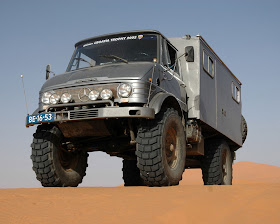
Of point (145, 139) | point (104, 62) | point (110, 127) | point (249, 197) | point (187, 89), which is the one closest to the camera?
point (249, 197)

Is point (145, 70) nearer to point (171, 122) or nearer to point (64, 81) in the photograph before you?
point (171, 122)

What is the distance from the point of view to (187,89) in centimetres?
923

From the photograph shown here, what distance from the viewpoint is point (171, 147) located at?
7.37 metres

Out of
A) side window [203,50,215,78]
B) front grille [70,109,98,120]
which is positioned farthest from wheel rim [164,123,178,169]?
side window [203,50,215,78]

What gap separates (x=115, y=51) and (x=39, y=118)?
2.14 meters

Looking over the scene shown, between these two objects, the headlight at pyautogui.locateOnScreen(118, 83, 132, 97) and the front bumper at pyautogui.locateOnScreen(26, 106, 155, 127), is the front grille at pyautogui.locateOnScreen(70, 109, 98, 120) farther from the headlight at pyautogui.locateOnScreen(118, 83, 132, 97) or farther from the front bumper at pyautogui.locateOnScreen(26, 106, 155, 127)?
the headlight at pyautogui.locateOnScreen(118, 83, 132, 97)

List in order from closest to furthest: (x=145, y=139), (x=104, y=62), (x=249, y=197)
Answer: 1. (x=249, y=197)
2. (x=145, y=139)
3. (x=104, y=62)

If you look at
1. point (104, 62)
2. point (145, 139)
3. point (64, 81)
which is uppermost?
point (104, 62)

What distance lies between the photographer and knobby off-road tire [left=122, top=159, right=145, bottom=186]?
38.8ft

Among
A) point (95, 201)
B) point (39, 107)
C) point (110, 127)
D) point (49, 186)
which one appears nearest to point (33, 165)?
point (49, 186)

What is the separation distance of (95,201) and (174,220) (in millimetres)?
1332

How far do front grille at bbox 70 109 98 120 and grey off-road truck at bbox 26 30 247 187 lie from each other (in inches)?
0.5

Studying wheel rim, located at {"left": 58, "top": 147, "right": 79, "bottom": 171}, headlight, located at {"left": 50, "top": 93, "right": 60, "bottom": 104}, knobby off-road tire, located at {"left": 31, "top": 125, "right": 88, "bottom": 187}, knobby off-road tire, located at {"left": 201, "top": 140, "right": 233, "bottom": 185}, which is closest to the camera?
headlight, located at {"left": 50, "top": 93, "right": 60, "bottom": 104}

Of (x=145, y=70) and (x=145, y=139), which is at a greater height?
(x=145, y=70)
